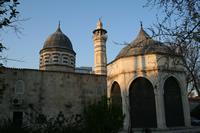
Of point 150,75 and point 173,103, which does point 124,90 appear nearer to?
point 150,75

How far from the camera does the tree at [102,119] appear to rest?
25.4ft

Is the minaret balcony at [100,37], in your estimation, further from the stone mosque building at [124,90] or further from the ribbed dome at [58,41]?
the stone mosque building at [124,90]

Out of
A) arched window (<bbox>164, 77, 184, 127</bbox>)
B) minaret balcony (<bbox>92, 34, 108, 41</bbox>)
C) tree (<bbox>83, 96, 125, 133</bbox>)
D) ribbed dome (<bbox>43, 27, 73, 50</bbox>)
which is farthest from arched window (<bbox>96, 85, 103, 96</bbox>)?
tree (<bbox>83, 96, 125, 133</bbox>)

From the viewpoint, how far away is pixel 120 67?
683 inches

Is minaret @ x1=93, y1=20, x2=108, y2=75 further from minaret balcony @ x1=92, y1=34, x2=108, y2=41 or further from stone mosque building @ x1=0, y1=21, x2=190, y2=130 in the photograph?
stone mosque building @ x1=0, y1=21, x2=190, y2=130

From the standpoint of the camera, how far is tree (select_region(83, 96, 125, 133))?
25.4ft

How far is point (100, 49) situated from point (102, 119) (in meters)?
23.9

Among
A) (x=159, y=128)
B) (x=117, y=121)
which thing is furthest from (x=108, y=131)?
(x=159, y=128)

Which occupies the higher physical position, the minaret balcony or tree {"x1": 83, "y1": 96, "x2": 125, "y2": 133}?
the minaret balcony

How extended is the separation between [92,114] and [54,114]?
1306 cm

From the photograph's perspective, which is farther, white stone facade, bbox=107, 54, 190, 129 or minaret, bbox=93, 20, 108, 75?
minaret, bbox=93, 20, 108, 75

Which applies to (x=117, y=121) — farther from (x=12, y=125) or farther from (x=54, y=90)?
(x=54, y=90)

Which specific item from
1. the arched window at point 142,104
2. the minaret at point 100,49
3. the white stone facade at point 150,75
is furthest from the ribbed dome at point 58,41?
the arched window at point 142,104

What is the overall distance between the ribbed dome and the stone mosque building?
10.3 feet
